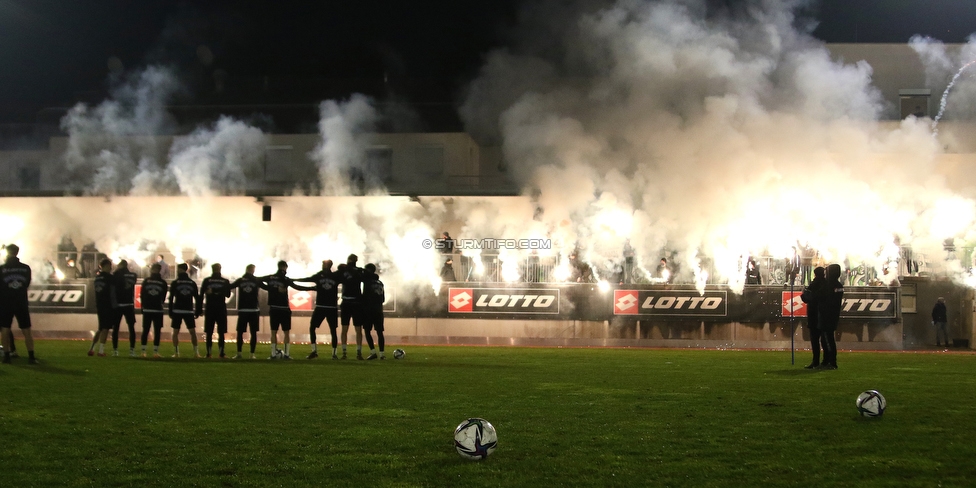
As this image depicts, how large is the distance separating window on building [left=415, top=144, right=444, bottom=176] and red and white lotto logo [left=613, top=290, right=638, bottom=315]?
10.3 meters

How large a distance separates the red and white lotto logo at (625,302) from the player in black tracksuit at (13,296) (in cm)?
1593

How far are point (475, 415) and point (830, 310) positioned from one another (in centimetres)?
905

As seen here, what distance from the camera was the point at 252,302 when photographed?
17.9 metres

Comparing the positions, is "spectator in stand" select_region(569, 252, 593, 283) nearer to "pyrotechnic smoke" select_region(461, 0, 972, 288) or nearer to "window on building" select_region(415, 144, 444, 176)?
"pyrotechnic smoke" select_region(461, 0, 972, 288)

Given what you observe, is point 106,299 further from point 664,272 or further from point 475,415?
point 664,272

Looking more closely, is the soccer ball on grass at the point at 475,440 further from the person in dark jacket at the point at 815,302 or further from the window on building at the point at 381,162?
the window on building at the point at 381,162

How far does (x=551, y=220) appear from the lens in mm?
29469

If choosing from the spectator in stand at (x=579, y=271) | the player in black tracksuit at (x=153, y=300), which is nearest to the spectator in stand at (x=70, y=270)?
the player in black tracksuit at (x=153, y=300)

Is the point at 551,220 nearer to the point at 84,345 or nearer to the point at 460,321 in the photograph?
the point at 460,321

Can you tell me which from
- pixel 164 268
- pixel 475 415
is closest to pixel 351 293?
pixel 475 415

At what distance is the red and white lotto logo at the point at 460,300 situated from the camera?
26.9 m

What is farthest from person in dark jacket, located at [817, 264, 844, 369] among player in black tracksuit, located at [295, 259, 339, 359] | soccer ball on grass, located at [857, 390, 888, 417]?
player in black tracksuit, located at [295, 259, 339, 359]

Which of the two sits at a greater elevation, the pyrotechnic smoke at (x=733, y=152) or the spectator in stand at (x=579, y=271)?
the pyrotechnic smoke at (x=733, y=152)

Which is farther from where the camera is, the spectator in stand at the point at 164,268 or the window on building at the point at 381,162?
the window on building at the point at 381,162
